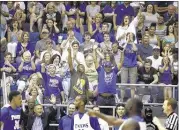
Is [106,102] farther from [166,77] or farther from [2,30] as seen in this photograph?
[2,30]

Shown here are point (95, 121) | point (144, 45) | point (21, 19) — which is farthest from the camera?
point (21, 19)

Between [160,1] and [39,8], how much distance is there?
317 centimetres

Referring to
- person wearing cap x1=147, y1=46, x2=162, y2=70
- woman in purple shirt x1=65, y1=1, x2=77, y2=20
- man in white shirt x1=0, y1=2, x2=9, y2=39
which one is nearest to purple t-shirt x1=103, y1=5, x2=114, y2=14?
woman in purple shirt x1=65, y1=1, x2=77, y2=20

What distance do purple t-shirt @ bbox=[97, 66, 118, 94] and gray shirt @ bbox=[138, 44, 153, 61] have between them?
1548mm

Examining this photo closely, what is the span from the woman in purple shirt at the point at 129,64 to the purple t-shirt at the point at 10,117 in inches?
139

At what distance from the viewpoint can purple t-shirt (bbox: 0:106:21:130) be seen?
12727mm

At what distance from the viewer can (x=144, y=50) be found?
57.6 feet

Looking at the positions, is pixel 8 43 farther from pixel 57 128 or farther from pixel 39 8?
pixel 57 128

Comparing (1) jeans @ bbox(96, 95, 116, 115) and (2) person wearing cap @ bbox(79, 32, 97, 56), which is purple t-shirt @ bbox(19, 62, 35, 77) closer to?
(2) person wearing cap @ bbox(79, 32, 97, 56)

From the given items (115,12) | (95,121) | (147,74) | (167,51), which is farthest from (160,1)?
(95,121)

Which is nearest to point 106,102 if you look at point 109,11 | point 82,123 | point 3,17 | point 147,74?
point 147,74

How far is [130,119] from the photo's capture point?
30.3 feet

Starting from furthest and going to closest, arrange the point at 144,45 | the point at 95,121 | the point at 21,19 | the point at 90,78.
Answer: the point at 21,19 < the point at 144,45 < the point at 90,78 < the point at 95,121

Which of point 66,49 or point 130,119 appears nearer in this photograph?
point 130,119
